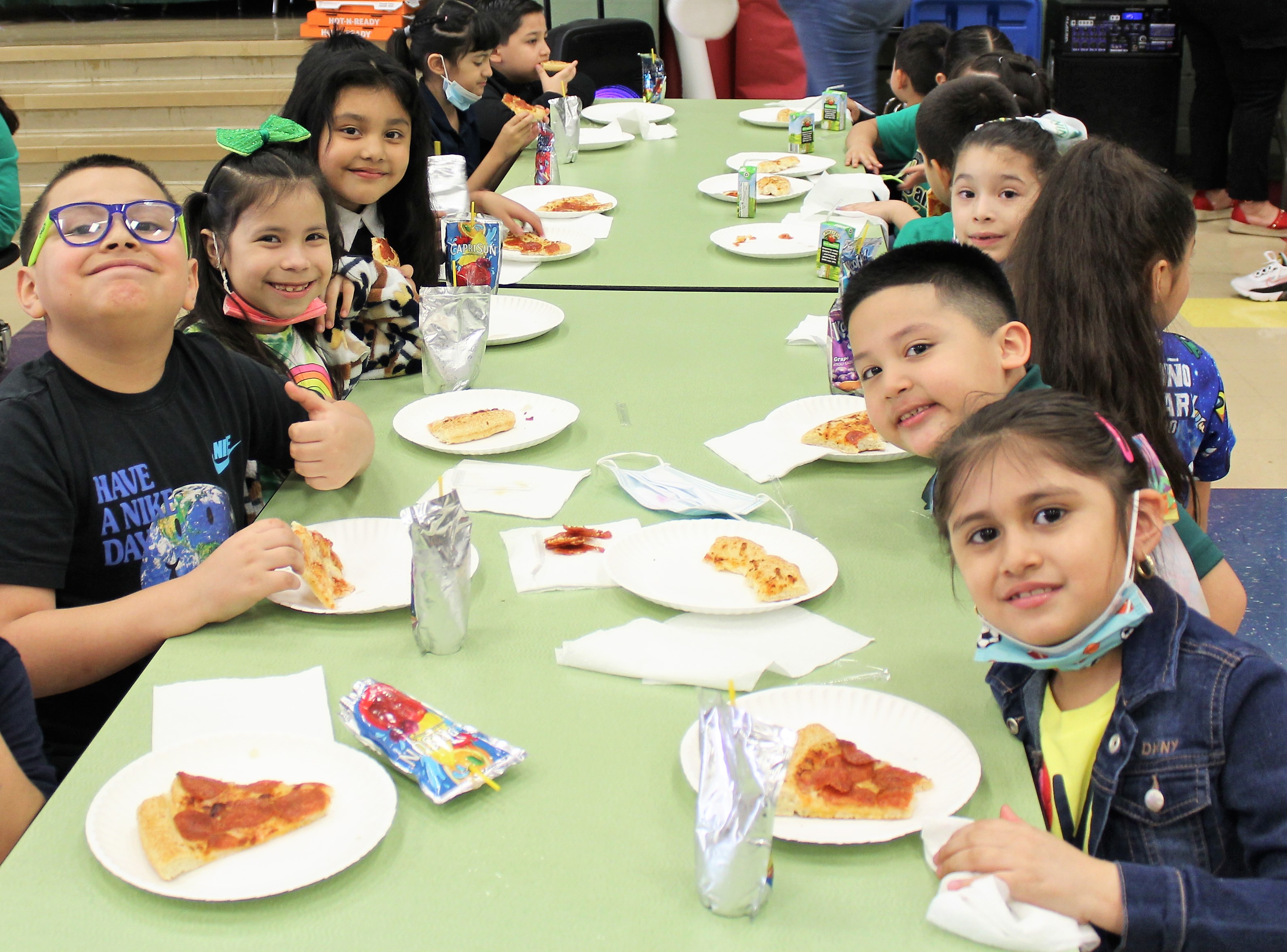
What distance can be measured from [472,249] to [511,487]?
0.77 meters

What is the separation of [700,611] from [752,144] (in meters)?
3.09

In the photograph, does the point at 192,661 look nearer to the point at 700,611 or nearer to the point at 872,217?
the point at 700,611

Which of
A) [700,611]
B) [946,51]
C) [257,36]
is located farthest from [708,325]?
[257,36]

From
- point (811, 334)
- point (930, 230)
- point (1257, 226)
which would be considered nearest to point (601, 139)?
point (930, 230)

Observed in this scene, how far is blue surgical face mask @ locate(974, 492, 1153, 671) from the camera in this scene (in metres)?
1.16

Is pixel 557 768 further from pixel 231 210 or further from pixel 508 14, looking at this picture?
pixel 508 14

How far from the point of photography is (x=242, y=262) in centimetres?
202

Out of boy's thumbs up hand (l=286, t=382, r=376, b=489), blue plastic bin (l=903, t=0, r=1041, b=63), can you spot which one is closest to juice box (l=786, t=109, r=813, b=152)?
blue plastic bin (l=903, t=0, r=1041, b=63)

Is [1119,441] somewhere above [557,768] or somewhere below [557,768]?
above

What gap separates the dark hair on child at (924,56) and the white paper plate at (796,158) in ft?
2.48

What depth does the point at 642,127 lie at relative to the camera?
4301 millimetres

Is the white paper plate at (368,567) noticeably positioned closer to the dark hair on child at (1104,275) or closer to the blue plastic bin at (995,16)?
the dark hair on child at (1104,275)

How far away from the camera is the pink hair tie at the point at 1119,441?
3.99 feet

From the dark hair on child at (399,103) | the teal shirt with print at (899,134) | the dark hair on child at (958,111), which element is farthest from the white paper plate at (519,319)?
the teal shirt with print at (899,134)
